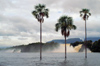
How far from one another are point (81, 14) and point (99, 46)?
413 ft

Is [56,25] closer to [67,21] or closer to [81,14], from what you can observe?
[67,21]

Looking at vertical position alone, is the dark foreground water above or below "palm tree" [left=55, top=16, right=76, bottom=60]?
below

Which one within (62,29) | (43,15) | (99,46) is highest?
(43,15)

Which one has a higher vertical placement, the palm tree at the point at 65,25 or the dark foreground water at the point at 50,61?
the palm tree at the point at 65,25

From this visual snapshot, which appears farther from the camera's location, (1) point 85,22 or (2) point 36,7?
(1) point 85,22

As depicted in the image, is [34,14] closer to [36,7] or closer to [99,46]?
[36,7]

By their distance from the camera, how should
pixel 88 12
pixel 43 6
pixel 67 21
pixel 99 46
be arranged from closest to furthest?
1. pixel 43 6
2. pixel 67 21
3. pixel 88 12
4. pixel 99 46

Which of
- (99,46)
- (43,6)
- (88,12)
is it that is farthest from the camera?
(99,46)

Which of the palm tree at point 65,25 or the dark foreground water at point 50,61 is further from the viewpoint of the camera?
the palm tree at point 65,25

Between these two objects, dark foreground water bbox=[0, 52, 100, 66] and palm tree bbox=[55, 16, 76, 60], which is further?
palm tree bbox=[55, 16, 76, 60]

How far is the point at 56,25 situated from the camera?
6581cm

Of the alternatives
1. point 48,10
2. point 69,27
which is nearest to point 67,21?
point 69,27

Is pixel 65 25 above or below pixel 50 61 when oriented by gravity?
above

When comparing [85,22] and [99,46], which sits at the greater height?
[85,22]
